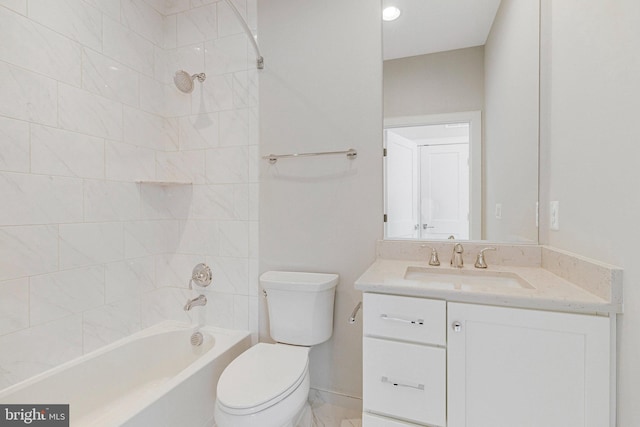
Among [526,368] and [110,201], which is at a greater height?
[110,201]

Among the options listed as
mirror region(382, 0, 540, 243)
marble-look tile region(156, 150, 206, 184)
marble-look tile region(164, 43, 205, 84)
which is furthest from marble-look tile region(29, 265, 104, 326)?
mirror region(382, 0, 540, 243)

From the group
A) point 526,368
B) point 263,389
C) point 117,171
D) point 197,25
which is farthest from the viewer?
point 197,25

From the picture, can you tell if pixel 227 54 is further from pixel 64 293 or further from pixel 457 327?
pixel 457 327

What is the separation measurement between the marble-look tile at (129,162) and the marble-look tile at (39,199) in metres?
0.22

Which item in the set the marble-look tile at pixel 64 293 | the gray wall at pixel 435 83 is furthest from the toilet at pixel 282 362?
the gray wall at pixel 435 83

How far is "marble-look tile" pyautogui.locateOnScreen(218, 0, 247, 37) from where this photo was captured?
1.96 meters

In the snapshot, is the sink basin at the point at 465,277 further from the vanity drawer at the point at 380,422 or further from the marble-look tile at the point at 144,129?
the marble-look tile at the point at 144,129

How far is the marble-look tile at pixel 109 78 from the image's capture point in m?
1.67

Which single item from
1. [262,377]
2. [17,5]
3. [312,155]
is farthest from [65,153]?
[262,377]

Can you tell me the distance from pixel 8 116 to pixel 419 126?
1.87 m

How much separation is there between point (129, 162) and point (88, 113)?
13.2 inches

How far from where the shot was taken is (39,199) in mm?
1478

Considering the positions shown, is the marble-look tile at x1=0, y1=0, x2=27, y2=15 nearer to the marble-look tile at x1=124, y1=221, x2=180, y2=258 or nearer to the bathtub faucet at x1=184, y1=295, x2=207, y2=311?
the marble-look tile at x1=124, y1=221, x2=180, y2=258

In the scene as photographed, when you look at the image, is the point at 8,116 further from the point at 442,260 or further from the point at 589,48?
the point at 589,48
